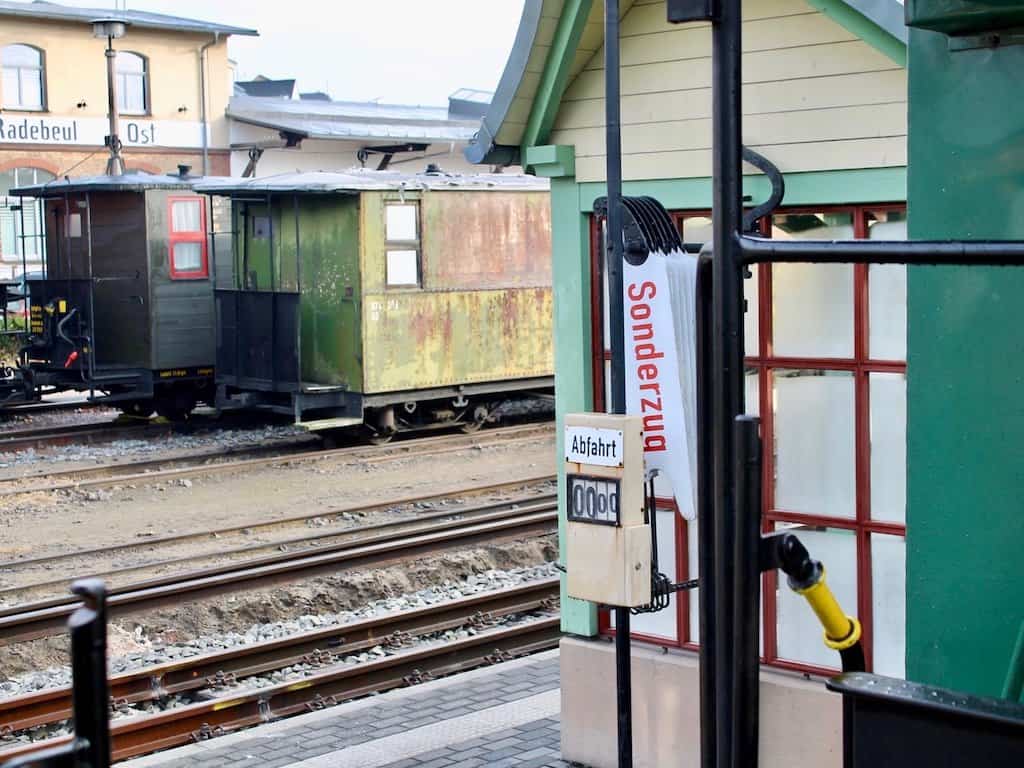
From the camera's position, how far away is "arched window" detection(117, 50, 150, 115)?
35.4 metres

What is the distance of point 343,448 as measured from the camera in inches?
720

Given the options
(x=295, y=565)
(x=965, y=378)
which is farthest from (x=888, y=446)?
(x=295, y=565)

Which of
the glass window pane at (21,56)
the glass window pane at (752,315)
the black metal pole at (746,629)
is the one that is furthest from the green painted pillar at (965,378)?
the glass window pane at (21,56)

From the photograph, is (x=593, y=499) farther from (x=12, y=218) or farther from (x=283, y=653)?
(x=12, y=218)

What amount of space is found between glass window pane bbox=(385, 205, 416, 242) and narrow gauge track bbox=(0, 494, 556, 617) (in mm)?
4661

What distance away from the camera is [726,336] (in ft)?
9.05

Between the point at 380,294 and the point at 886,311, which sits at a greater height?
the point at 380,294

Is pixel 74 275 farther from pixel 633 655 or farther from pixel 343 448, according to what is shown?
pixel 633 655

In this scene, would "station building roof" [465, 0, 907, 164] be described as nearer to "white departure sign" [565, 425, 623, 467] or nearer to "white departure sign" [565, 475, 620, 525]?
"white departure sign" [565, 425, 623, 467]

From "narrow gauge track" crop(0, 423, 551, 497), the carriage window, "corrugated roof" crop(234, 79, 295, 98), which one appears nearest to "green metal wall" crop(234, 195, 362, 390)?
the carriage window

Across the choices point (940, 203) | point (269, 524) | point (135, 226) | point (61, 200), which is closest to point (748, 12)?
point (940, 203)

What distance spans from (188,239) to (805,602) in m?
15.3

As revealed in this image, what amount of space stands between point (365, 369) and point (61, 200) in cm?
569

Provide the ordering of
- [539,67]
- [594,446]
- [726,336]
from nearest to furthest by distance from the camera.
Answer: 1. [726,336]
2. [594,446]
3. [539,67]
